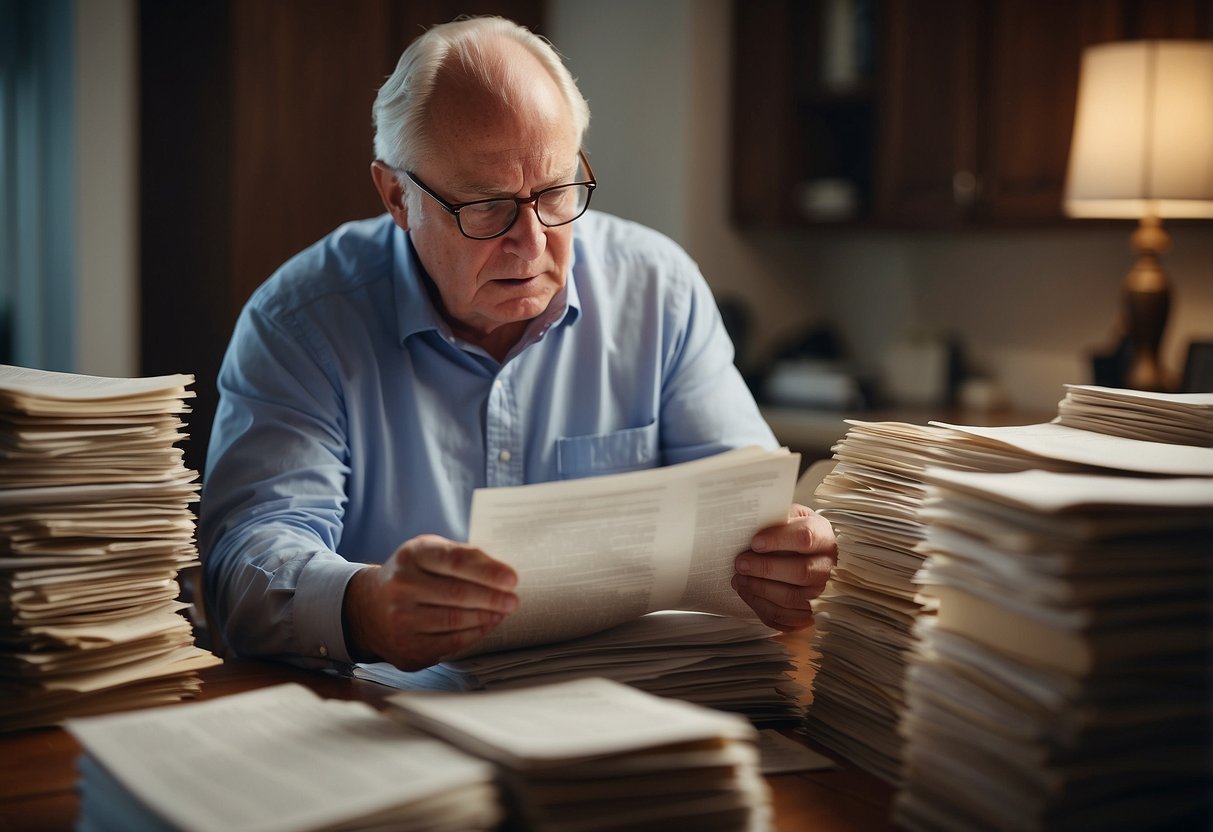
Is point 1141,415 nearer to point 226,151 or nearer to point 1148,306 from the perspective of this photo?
point 1148,306

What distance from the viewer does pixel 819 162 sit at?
13.1 feet

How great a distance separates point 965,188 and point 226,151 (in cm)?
204

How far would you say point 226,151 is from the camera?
3285 mm

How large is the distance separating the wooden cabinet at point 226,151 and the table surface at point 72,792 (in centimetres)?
239

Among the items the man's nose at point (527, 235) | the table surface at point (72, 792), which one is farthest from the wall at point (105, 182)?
the table surface at point (72, 792)

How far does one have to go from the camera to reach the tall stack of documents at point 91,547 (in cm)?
104

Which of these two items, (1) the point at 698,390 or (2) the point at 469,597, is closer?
(2) the point at 469,597

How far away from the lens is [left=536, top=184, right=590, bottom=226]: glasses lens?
1.56 meters

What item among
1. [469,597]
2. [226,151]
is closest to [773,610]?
[469,597]

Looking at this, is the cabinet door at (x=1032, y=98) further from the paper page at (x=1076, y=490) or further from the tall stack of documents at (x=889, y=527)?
the paper page at (x=1076, y=490)

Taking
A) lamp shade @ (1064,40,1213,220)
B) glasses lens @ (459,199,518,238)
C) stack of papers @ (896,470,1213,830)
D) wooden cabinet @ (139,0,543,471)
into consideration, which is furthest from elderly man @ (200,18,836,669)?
wooden cabinet @ (139,0,543,471)

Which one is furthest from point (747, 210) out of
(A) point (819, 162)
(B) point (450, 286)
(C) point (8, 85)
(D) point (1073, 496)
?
(D) point (1073, 496)

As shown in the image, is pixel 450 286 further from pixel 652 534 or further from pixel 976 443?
pixel 976 443

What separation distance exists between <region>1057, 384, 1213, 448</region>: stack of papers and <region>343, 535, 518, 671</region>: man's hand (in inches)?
21.8
